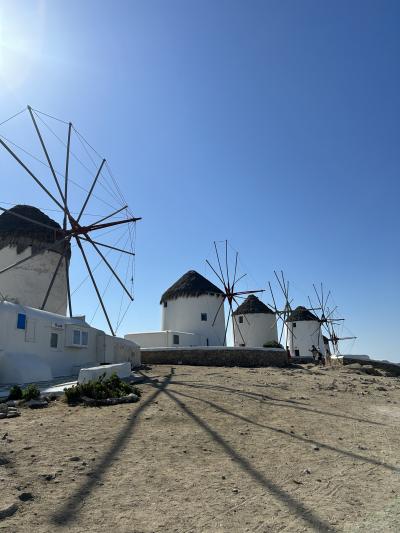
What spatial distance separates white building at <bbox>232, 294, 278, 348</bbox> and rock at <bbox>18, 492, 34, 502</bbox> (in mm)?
41513

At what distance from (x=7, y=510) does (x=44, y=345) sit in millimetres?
13135

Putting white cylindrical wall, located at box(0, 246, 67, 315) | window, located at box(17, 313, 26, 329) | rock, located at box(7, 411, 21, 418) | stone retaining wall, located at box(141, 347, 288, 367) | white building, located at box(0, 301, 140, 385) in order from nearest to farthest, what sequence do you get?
1. rock, located at box(7, 411, 21, 418)
2. white building, located at box(0, 301, 140, 385)
3. window, located at box(17, 313, 26, 329)
4. white cylindrical wall, located at box(0, 246, 67, 315)
5. stone retaining wall, located at box(141, 347, 288, 367)

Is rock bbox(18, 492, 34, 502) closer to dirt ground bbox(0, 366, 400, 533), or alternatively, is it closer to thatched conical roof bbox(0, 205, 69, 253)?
dirt ground bbox(0, 366, 400, 533)

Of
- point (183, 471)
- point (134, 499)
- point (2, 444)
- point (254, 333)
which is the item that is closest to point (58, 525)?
point (134, 499)

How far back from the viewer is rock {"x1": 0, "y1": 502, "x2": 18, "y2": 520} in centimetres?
421

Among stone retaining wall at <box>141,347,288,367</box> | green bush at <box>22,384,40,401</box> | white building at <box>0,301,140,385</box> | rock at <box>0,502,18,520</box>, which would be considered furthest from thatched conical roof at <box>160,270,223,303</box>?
rock at <box>0,502,18,520</box>

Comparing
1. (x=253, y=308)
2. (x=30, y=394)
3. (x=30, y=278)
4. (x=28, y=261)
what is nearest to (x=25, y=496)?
(x=30, y=394)

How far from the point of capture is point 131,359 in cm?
2400

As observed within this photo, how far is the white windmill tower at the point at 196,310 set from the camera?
37.8 metres

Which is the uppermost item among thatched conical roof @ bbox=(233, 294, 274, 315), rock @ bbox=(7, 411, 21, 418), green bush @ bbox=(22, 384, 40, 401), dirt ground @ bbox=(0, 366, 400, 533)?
thatched conical roof @ bbox=(233, 294, 274, 315)

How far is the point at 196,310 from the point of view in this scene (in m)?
37.9

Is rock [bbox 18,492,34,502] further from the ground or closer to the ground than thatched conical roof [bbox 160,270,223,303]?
closer to the ground

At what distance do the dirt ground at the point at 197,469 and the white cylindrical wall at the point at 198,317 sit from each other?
A: 2712 centimetres

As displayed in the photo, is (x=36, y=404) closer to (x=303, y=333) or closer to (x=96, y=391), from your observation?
(x=96, y=391)
